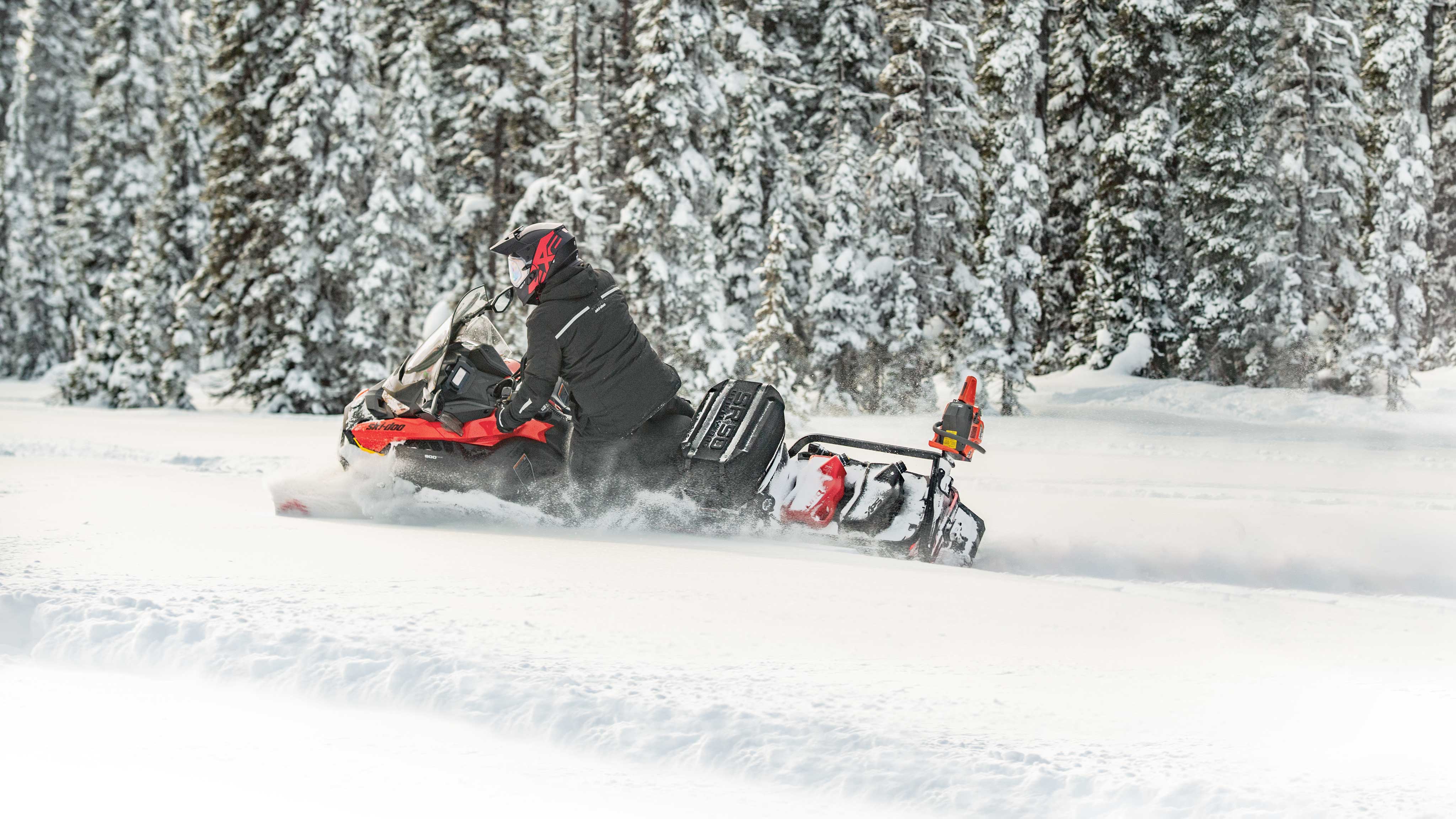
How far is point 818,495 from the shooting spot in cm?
570

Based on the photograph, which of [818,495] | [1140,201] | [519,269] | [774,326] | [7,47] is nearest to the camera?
[519,269]

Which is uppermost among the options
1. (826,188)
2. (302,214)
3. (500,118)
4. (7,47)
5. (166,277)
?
(7,47)

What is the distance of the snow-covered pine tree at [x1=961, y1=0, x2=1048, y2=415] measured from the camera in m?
19.4

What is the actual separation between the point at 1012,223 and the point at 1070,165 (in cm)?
721

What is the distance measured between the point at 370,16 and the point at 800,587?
1883cm

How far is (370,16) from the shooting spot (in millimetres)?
19500

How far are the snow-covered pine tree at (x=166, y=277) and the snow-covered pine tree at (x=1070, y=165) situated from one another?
19.3 metres

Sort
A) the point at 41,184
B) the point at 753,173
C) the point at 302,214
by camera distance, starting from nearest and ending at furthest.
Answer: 1. the point at 302,214
2. the point at 753,173
3. the point at 41,184

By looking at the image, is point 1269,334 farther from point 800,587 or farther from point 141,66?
point 141,66

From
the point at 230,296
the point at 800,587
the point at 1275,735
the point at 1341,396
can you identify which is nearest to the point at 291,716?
the point at 800,587

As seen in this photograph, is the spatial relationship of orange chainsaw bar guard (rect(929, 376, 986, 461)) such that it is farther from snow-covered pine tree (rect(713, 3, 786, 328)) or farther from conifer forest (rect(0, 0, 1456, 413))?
snow-covered pine tree (rect(713, 3, 786, 328))

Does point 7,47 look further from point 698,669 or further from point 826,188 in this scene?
point 698,669

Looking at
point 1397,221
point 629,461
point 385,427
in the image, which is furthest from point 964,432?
point 1397,221

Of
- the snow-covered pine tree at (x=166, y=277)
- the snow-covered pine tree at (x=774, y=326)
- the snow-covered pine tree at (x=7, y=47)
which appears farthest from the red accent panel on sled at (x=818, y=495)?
the snow-covered pine tree at (x=7, y=47)
